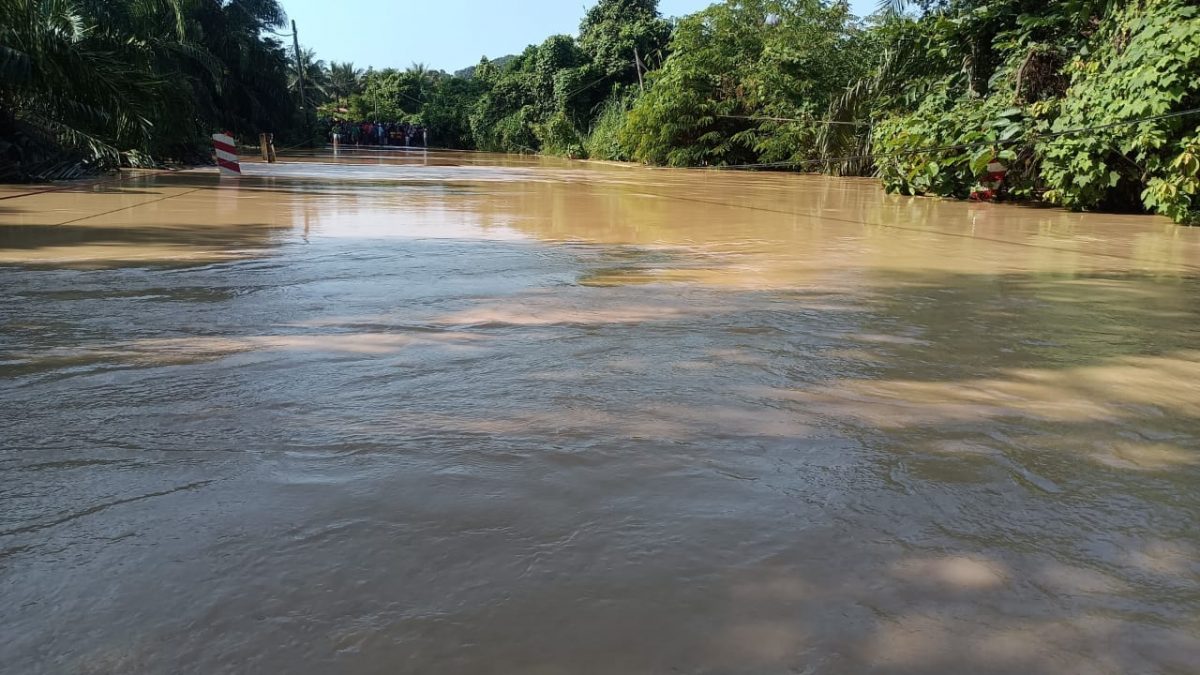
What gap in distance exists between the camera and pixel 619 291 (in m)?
4.55

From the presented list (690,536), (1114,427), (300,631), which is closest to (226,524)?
(300,631)

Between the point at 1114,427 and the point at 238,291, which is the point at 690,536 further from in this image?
the point at 238,291

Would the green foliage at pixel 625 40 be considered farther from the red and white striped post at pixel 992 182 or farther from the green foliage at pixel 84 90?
the red and white striped post at pixel 992 182

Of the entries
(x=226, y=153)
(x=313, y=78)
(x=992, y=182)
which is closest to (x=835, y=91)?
(x=992, y=182)

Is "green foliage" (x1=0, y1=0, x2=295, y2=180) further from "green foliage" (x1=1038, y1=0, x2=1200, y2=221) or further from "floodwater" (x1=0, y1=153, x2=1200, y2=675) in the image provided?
"green foliage" (x1=1038, y1=0, x2=1200, y2=221)

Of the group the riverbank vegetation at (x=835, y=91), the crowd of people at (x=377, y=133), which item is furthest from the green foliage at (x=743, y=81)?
the crowd of people at (x=377, y=133)

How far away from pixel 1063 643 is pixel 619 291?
127 inches

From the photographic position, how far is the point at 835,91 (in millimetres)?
22281

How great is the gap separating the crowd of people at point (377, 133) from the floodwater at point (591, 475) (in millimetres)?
47887

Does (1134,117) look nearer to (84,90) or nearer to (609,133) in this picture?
(84,90)

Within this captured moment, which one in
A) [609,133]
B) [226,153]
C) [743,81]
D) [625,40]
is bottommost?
[226,153]

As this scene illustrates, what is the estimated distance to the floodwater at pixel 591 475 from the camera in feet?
4.85

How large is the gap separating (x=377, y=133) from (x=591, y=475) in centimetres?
5220

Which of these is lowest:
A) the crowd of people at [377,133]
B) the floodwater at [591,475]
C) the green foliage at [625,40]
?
the floodwater at [591,475]
